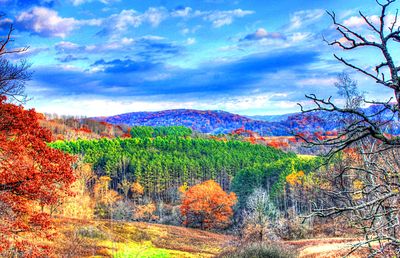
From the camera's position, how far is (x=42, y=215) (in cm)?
1570

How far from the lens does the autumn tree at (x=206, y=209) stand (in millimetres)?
67562

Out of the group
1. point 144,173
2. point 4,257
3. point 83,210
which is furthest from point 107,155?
point 4,257

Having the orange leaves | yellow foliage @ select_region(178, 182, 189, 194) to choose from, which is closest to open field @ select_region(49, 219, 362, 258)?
the orange leaves

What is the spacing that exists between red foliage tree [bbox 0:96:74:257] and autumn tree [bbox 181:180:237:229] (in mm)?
52710

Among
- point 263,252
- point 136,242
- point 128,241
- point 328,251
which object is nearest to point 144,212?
point 136,242

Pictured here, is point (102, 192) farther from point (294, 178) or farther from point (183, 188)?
point (294, 178)

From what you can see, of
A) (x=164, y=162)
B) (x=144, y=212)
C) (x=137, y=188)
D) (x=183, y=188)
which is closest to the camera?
(x=144, y=212)

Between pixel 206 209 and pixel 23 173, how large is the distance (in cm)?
5525

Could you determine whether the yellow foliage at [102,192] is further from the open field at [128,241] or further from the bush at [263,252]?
the bush at [263,252]

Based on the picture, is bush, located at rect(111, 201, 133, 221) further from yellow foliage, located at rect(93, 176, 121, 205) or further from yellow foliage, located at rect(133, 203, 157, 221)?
yellow foliage, located at rect(93, 176, 121, 205)

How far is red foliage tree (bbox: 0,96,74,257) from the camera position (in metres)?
14.7

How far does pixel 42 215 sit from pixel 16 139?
3580mm

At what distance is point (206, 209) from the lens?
6762cm

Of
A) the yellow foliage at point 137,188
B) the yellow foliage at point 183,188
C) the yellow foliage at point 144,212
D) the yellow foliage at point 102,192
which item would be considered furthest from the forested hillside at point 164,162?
the yellow foliage at point 144,212
